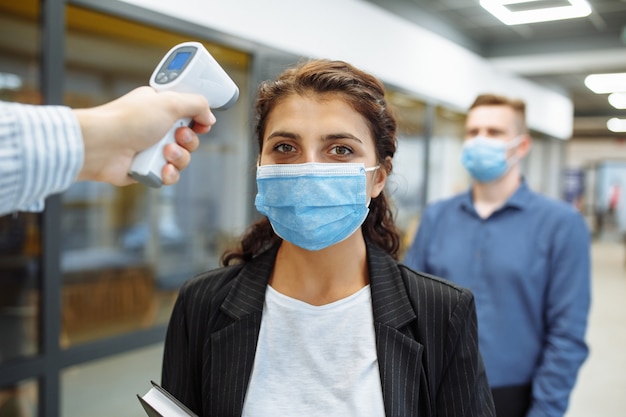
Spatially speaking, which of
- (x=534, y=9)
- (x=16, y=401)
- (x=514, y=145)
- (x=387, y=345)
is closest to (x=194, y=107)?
(x=387, y=345)

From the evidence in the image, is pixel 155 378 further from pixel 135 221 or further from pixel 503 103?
pixel 503 103

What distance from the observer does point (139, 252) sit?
4227mm

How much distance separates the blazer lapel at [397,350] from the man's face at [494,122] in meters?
1.55

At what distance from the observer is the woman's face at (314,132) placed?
1.32 meters

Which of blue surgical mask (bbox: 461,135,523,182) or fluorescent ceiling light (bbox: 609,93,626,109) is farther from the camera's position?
fluorescent ceiling light (bbox: 609,93,626,109)

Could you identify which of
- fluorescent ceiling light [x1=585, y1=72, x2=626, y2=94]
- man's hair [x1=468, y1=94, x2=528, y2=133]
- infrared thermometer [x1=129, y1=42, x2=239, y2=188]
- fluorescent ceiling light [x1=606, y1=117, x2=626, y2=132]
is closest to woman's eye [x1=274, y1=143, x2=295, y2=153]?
infrared thermometer [x1=129, y1=42, x2=239, y2=188]

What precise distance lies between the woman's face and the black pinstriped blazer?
0.30 metres

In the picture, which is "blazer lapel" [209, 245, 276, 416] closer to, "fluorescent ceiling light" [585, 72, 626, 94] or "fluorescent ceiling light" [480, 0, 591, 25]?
"fluorescent ceiling light" [480, 0, 591, 25]

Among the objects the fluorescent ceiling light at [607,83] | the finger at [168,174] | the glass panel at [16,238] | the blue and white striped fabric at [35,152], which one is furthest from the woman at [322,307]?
the fluorescent ceiling light at [607,83]

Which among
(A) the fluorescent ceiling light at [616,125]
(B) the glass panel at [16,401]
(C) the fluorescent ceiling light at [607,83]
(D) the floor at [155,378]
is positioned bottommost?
(D) the floor at [155,378]

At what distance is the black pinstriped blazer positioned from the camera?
1214 millimetres

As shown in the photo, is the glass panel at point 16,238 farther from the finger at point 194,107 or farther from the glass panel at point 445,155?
the glass panel at point 445,155

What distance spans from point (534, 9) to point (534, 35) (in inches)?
61.0

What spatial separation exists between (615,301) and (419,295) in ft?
26.6
